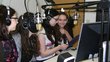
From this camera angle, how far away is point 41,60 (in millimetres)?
2094

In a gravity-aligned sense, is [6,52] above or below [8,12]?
below

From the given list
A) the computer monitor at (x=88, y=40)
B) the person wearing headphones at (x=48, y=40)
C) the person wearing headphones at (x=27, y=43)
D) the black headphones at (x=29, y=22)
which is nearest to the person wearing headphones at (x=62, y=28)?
the person wearing headphones at (x=48, y=40)

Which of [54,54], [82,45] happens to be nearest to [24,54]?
[54,54]

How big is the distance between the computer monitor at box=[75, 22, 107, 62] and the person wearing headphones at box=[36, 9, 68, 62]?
66 centimetres

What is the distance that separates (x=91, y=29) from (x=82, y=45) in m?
0.12

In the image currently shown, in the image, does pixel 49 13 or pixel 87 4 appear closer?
pixel 87 4

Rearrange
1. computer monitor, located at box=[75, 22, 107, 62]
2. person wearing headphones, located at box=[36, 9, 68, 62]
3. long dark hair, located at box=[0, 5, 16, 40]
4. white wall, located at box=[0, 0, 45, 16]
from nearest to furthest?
computer monitor, located at box=[75, 22, 107, 62]
long dark hair, located at box=[0, 5, 16, 40]
person wearing headphones, located at box=[36, 9, 68, 62]
white wall, located at box=[0, 0, 45, 16]

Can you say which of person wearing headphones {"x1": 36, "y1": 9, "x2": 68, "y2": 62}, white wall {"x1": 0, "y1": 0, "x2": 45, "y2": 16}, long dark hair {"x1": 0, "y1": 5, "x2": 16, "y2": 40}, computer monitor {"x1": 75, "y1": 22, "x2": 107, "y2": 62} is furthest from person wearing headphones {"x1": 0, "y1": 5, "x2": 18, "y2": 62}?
white wall {"x1": 0, "y1": 0, "x2": 45, "y2": 16}

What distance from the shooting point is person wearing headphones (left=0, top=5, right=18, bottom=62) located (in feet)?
4.97

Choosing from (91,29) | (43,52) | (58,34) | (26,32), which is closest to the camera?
(91,29)

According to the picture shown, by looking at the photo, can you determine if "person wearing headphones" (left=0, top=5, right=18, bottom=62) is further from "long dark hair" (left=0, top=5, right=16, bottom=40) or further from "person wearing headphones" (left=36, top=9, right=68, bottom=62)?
"person wearing headphones" (left=36, top=9, right=68, bottom=62)

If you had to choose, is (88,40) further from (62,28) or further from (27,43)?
(62,28)

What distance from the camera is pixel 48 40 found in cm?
220

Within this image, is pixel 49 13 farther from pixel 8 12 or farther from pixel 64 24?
pixel 64 24
